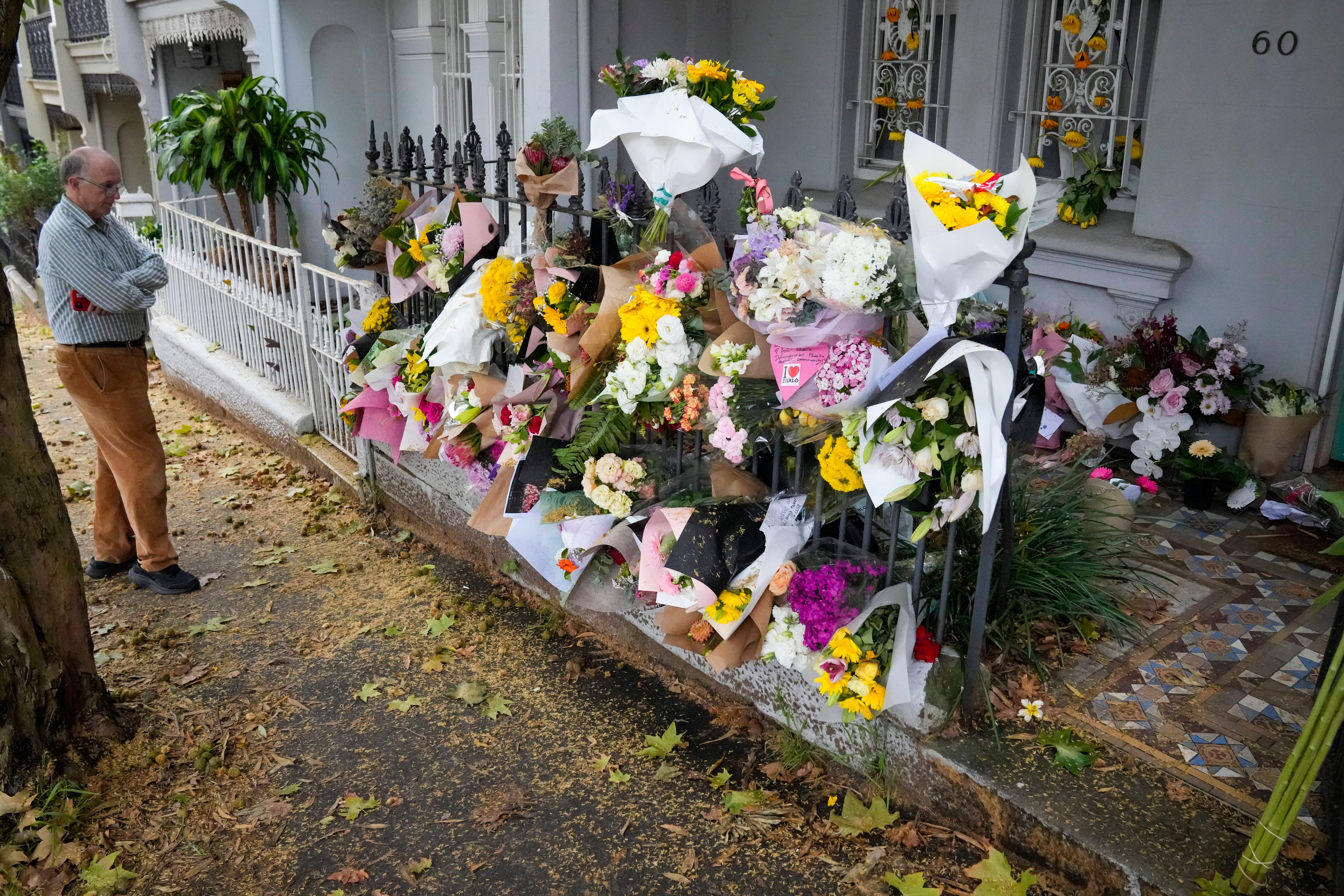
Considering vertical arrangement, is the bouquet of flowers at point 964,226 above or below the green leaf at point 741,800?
above

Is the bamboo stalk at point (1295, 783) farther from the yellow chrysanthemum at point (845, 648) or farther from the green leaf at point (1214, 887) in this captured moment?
the yellow chrysanthemum at point (845, 648)

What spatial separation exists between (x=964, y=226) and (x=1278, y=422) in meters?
3.01

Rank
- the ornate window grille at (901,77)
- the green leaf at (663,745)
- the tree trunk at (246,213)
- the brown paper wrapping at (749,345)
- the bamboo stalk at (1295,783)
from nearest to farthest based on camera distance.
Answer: the bamboo stalk at (1295,783) < the brown paper wrapping at (749,345) < the green leaf at (663,745) < the ornate window grille at (901,77) < the tree trunk at (246,213)

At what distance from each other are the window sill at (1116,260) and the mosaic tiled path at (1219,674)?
146 cm

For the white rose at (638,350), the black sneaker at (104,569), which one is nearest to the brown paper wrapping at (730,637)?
the white rose at (638,350)

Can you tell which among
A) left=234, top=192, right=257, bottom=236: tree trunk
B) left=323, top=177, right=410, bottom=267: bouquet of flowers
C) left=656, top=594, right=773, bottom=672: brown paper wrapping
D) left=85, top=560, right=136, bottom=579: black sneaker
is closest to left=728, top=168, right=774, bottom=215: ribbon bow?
left=656, top=594, right=773, bottom=672: brown paper wrapping

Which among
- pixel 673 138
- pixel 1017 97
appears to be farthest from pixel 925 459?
pixel 1017 97

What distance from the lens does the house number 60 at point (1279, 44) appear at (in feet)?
14.7

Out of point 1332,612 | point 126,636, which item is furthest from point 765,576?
point 126,636

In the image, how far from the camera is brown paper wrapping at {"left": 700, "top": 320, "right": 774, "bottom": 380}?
3100mm

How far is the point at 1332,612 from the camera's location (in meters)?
3.77

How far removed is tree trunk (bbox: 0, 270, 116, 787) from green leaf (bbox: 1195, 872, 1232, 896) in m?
3.43

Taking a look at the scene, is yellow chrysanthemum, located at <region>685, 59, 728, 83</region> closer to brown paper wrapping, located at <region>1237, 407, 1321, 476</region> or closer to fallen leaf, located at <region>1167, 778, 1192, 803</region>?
fallen leaf, located at <region>1167, 778, 1192, 803</region>

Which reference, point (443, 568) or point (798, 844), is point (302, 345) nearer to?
point (443, 568)
